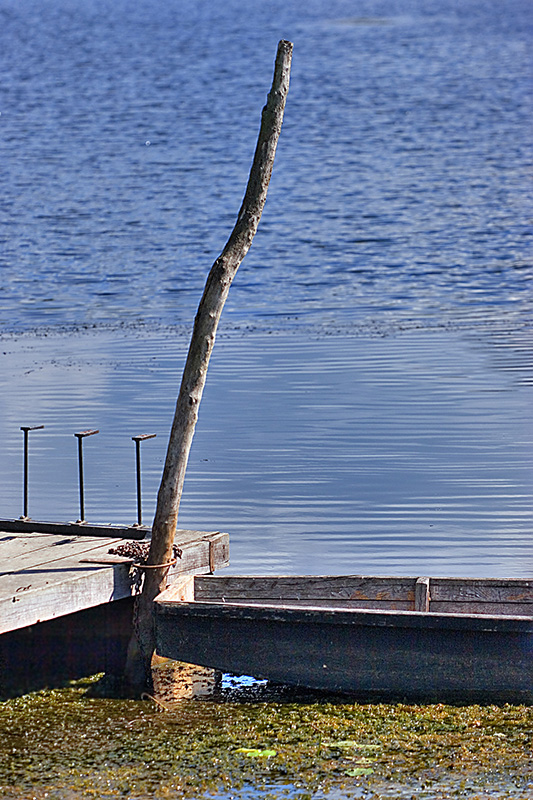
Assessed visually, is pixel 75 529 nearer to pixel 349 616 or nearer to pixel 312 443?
pixel 349 616

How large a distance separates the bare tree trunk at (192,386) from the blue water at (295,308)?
2.24 meters

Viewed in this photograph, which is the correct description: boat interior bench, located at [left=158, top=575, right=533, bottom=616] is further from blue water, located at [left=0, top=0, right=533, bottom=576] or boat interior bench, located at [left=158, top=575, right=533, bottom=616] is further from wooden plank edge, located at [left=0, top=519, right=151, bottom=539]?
blue water, located at [left=0, top=0, right=533, bottom=576]

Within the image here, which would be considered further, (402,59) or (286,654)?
(402,59)

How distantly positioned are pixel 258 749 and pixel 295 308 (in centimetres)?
1660

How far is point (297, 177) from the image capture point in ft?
133

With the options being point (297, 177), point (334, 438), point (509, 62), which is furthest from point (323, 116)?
point (334, 438)

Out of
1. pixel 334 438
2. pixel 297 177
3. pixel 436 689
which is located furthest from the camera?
pixel 297 177

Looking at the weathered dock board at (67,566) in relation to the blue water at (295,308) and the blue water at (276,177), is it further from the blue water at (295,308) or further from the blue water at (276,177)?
the blue water at (276,177)

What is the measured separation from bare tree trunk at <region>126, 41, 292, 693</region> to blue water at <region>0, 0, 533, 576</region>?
224 cm

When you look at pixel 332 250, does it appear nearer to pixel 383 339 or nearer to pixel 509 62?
pixel 383 339

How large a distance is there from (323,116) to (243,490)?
40.8m

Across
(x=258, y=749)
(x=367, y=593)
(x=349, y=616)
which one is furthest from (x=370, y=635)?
(x=258, y=749)

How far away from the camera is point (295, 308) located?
973 inches

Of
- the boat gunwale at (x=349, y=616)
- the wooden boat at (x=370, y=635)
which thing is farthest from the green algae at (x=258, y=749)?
the boat gunwale at (x=349, y=616)
